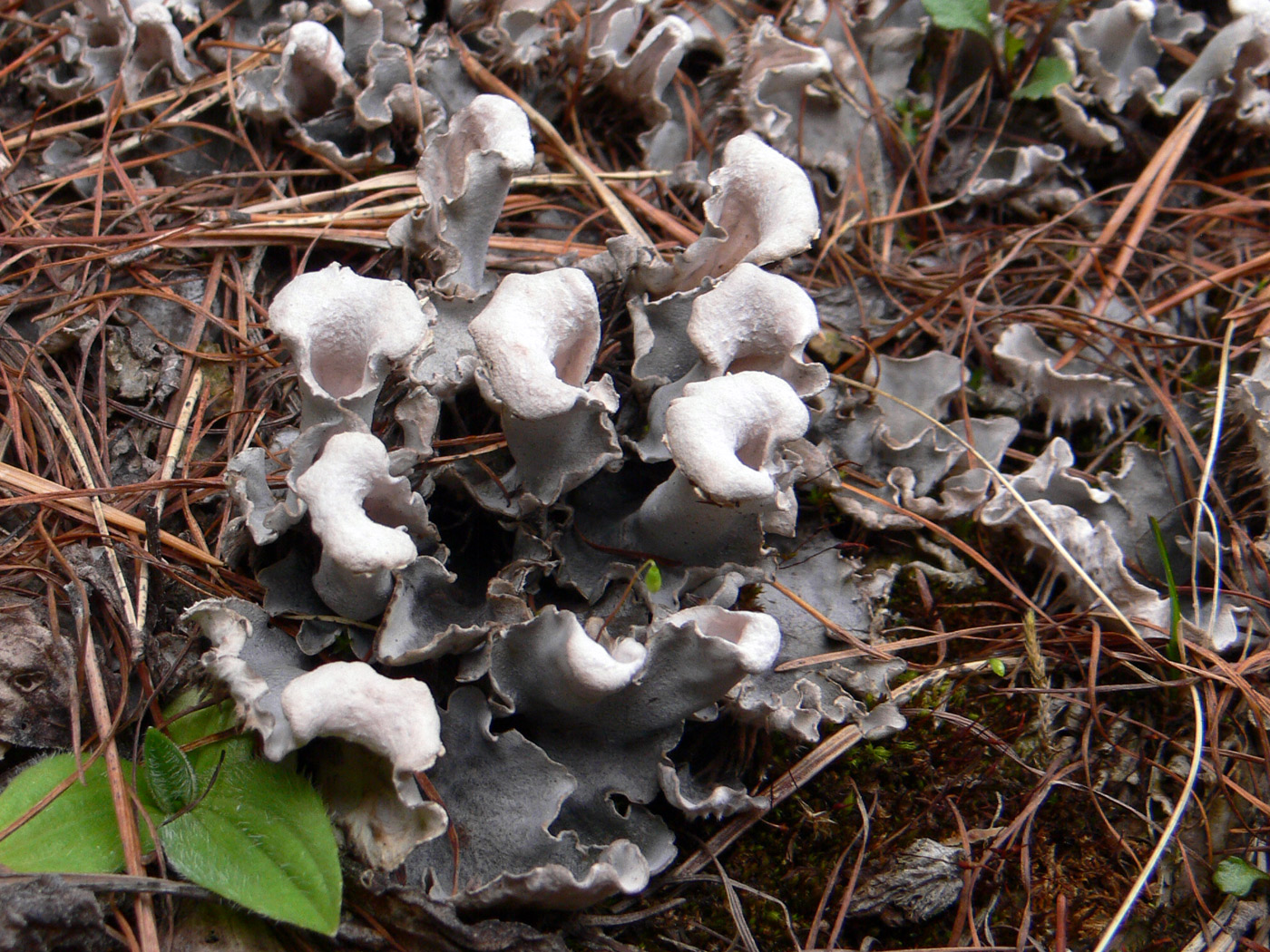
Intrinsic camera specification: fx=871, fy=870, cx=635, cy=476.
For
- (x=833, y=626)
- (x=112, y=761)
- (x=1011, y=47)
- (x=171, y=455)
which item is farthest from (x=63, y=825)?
(x=1011, y=47)

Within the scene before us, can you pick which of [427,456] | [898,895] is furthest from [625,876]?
[427,456]

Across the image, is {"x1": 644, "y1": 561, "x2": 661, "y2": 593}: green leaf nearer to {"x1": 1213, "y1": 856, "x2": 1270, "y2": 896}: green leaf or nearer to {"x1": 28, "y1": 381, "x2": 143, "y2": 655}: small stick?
{"x1": 28, "y1": 381, "x2": 143, "y2": 655}: small stick

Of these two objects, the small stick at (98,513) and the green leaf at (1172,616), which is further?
the green leaf at (1172,616)

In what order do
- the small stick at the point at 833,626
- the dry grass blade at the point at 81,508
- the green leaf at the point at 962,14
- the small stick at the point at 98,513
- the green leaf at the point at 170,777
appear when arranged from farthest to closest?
the green leaf at the point at 962,14, the small stick at the point at 833,626, the dry grass blade at the point at 81,508, the small stick at the point at 98,513, the green leaf at the point at 170,777

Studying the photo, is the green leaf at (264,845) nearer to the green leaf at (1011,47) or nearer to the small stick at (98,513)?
the small stick at (98,513)

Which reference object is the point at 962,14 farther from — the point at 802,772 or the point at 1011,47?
the point at 802,772

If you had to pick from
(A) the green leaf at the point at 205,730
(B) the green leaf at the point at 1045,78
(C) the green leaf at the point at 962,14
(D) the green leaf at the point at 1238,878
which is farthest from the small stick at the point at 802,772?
(C) the green leaf at the point at 962,14
